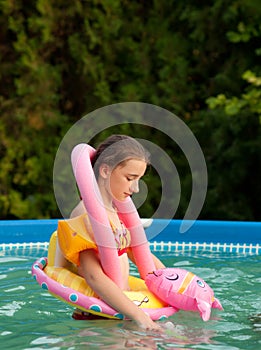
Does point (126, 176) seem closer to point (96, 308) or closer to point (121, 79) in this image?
point (96, 308)

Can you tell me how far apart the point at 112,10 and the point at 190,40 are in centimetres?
81

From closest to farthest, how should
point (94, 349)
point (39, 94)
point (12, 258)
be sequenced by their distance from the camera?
point (94, 349)
point (12, 258)
point (39, 94)

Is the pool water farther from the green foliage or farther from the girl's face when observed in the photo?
the green foliage

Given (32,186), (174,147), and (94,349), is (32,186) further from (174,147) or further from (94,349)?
(94,349)

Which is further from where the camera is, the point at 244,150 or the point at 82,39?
the point at 82,39

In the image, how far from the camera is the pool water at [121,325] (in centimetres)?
349

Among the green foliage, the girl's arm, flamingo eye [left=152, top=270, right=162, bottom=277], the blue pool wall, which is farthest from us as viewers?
the green foliage

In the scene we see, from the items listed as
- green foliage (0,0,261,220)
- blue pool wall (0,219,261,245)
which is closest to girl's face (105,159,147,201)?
blue pool wall (0,219,261,245)

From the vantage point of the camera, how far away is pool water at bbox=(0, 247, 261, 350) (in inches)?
137

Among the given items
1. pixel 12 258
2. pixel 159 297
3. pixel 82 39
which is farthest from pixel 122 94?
pixel 159 297

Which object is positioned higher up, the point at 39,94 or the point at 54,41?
the point at 54,41

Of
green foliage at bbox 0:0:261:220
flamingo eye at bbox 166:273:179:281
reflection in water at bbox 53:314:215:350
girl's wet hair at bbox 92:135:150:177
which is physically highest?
green foliage at bbox 0:0:261:220

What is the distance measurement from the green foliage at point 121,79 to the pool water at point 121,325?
2653 millimetres

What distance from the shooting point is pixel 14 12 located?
801cm
